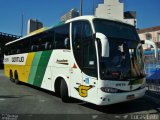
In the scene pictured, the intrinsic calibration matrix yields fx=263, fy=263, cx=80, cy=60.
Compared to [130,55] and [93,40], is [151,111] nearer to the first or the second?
[130,55]

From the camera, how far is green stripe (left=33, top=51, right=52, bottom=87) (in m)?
12.9

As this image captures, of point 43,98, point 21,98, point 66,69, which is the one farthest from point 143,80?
point 21,98

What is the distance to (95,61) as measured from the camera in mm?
8930

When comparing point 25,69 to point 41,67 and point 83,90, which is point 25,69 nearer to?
point 41,67

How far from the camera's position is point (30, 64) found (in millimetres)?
15422

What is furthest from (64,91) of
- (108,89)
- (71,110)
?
(108,89)

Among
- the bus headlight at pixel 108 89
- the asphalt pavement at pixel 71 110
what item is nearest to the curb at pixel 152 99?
the asphalt pavement at pixel 71 110

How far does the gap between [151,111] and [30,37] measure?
907 cm

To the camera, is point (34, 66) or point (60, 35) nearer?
point (60, 35)

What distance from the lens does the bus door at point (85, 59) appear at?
9.02m

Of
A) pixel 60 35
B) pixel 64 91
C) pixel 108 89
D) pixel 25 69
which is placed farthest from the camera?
pixel 25 69

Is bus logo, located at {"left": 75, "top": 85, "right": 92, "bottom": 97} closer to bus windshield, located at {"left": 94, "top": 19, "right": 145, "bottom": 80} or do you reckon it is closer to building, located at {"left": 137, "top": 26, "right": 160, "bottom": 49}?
bus windshield, located at {"left": 94, "top": 19, "right": 145, "bottom": 80}

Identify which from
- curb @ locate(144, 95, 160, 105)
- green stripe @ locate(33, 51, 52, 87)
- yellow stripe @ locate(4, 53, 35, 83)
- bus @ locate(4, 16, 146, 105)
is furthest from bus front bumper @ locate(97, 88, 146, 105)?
yellow stripe @ locate(4, 53, 35, 83)

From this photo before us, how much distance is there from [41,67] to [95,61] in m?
5.32
